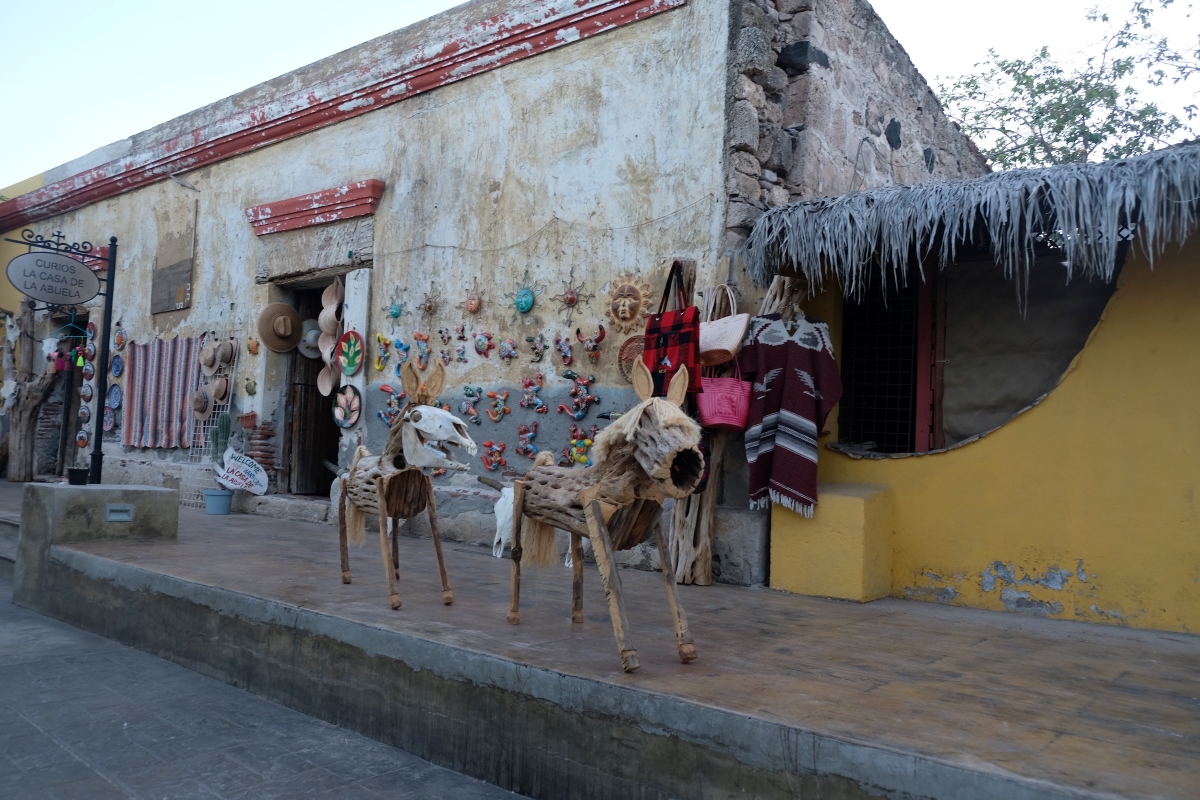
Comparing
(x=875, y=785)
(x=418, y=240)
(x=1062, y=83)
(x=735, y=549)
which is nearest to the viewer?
(x=875, y=785)

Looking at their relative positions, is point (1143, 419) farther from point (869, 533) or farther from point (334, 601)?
point (334, 601)

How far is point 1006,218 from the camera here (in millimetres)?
4352

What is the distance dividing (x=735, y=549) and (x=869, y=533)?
0.87 metres

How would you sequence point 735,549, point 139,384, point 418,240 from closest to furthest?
1. point 735,549
2. point 418,240
3. point 139,384

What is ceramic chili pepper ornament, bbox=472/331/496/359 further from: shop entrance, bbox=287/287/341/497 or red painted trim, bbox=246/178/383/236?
shop entrance, bbox=287/287/341/497

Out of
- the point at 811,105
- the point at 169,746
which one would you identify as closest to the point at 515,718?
the point at 169,746

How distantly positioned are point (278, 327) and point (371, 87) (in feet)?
8.86

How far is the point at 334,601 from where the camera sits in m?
4.31

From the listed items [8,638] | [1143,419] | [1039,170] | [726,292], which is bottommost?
[8,638]

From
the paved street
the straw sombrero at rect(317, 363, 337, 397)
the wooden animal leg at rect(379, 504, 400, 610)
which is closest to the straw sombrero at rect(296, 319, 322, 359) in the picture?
the straw sombrero at rect(317, 363, 337, 397)

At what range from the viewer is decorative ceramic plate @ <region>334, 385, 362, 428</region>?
8.12 metres

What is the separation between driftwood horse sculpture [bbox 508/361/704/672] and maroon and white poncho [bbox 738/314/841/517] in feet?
5.58

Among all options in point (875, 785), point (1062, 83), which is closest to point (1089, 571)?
point (875, 785)

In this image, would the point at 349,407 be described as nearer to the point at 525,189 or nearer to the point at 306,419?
the point at 306,419
